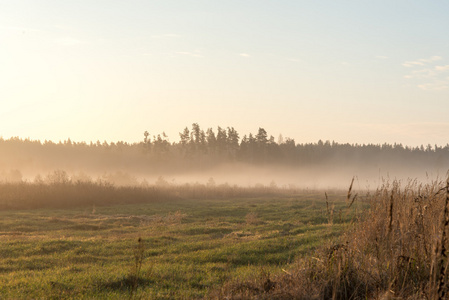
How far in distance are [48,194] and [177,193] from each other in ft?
48.5

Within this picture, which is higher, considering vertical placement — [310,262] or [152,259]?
[310,262]

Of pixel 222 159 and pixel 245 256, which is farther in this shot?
pixel 222 159

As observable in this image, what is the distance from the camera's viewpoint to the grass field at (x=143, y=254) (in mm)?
10164

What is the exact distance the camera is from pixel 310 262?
26.0 ft

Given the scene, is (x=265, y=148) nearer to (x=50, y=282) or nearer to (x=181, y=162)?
(x=181, y=162)

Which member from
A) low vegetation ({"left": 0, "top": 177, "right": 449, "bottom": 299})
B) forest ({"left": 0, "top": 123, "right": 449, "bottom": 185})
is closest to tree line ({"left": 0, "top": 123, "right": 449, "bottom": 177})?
forest ({"left": 0, "top": 123, "right": 449, "bottom": 185})


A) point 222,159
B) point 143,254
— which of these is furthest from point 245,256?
point 222,159

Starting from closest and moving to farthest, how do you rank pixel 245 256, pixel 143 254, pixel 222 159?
pixel 245 256
pixel 143 254
pixel 222 159

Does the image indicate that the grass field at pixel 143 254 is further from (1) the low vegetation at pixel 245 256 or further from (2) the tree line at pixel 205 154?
(2) the tree line at pixel 205 154

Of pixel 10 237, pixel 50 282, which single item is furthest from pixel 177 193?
pixel 50 282

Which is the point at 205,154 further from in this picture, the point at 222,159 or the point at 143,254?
the point at 143,254

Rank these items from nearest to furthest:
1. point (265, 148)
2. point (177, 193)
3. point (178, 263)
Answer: point (178, 263), point (177, 193), point (265, 148)

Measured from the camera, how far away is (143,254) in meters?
15.2

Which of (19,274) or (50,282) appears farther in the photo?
(19,274)
